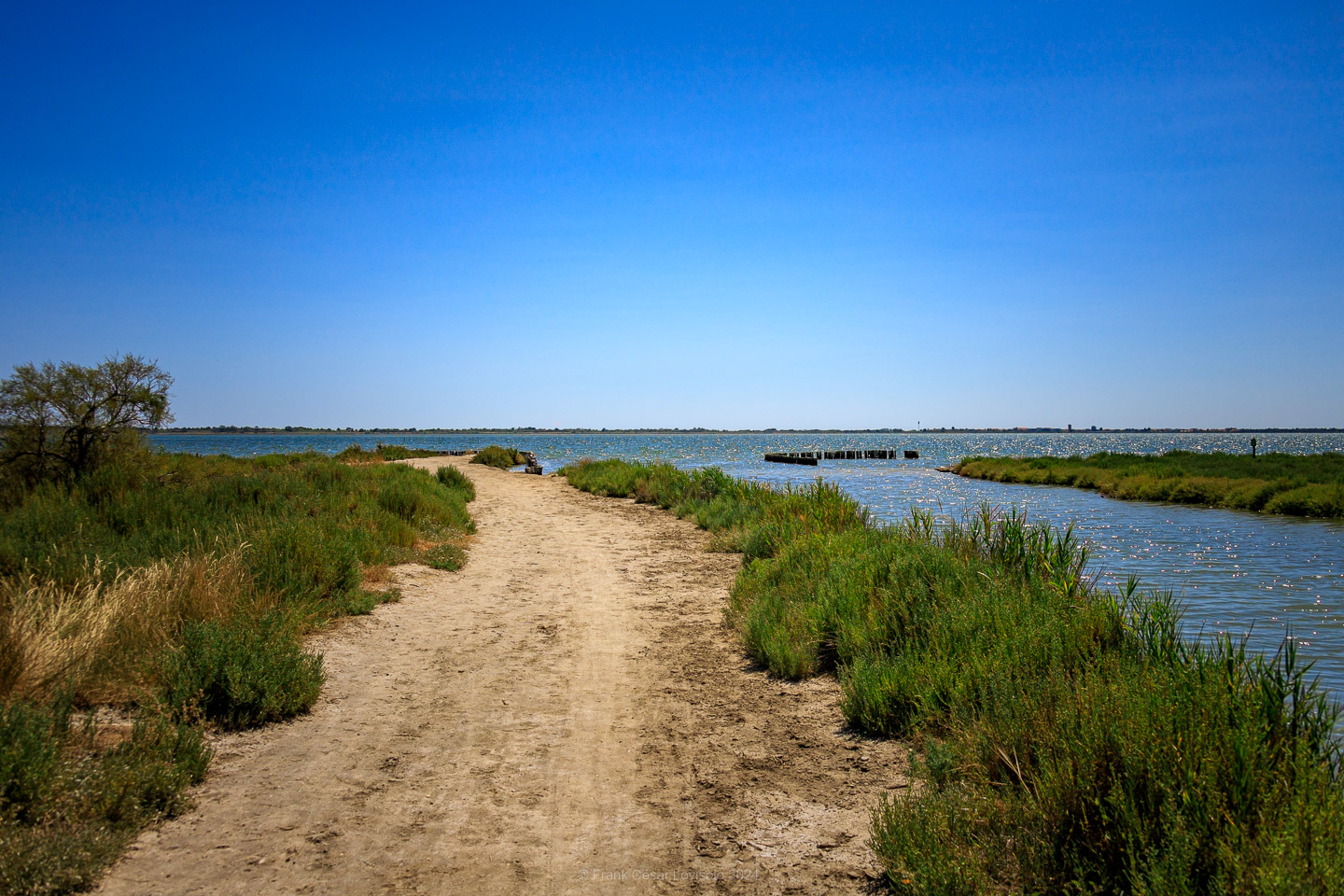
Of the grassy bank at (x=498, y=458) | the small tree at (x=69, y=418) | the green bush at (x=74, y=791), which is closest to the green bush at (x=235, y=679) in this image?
the green bush at (x=74, y=791)

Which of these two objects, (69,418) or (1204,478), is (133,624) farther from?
(1204,478)

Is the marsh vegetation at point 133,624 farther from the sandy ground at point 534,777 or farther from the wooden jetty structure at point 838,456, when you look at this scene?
the wooden jetty structure at point 838,456

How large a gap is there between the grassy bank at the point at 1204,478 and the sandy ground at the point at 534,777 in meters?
26.2

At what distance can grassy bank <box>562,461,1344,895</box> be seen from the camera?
8.73ft

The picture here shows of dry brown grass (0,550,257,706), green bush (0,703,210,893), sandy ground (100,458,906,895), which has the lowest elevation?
sandy ground (100,458,906,895)

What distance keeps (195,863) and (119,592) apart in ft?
11.7

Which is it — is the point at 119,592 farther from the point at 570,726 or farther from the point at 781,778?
the point at 781,778

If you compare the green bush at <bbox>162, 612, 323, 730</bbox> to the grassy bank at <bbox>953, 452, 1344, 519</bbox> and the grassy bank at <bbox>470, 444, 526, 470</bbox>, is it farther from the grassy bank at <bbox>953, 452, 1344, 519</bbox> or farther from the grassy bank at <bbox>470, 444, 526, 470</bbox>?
the grassy bank at <bbox>470, 444, 526, 470</bbox>

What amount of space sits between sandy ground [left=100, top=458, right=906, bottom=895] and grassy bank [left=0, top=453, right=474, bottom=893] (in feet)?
0.88

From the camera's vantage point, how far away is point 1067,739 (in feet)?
11.2

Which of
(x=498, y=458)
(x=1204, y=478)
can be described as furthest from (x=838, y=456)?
(x=1204, y=478)

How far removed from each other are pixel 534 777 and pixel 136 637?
354 centimetres

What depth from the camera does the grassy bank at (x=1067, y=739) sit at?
2660 mm

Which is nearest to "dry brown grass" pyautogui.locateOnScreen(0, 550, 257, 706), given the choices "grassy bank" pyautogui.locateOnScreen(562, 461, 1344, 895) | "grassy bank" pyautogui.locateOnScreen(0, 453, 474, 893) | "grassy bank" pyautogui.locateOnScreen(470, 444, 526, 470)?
"grassy bank" pyautogui.locateOnScreen(0, 453, 474, 893)
